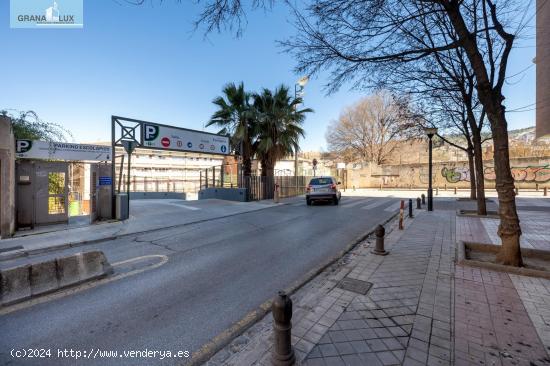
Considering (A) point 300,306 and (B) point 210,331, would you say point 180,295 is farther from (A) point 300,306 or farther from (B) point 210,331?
(A) point 300,306

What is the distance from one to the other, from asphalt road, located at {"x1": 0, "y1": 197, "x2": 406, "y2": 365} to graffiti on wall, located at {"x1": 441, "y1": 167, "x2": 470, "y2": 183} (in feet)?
94.6

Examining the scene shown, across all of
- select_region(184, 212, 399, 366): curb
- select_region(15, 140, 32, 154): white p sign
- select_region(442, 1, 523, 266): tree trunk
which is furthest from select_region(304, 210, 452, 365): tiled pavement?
select_region(15, 140, 32, 154): white p sign

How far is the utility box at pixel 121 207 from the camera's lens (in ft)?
32.4

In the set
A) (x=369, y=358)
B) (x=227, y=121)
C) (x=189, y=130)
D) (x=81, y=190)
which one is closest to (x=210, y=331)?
(x=369, y=358)

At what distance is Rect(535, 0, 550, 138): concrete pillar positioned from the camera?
14189 mm

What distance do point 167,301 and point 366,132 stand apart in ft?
115

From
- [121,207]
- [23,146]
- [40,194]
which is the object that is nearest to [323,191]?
[121,207]

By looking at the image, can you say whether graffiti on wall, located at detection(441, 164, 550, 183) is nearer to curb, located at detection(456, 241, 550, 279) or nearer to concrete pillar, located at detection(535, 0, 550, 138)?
concrete pillar, located at detection(535, 0, 550, 138)

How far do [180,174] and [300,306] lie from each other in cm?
4401

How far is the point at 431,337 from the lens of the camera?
2564mm

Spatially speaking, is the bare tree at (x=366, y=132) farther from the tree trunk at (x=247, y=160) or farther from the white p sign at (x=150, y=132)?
the white p sign at (x=150, y=132)

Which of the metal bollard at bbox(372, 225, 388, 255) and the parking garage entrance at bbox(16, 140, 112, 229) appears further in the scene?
the parking garage entrance at bbox(16, 140, 112, 229)

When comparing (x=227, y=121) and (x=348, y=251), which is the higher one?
(x=227, y=121)

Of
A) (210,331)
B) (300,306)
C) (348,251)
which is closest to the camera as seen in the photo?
(210,331)
